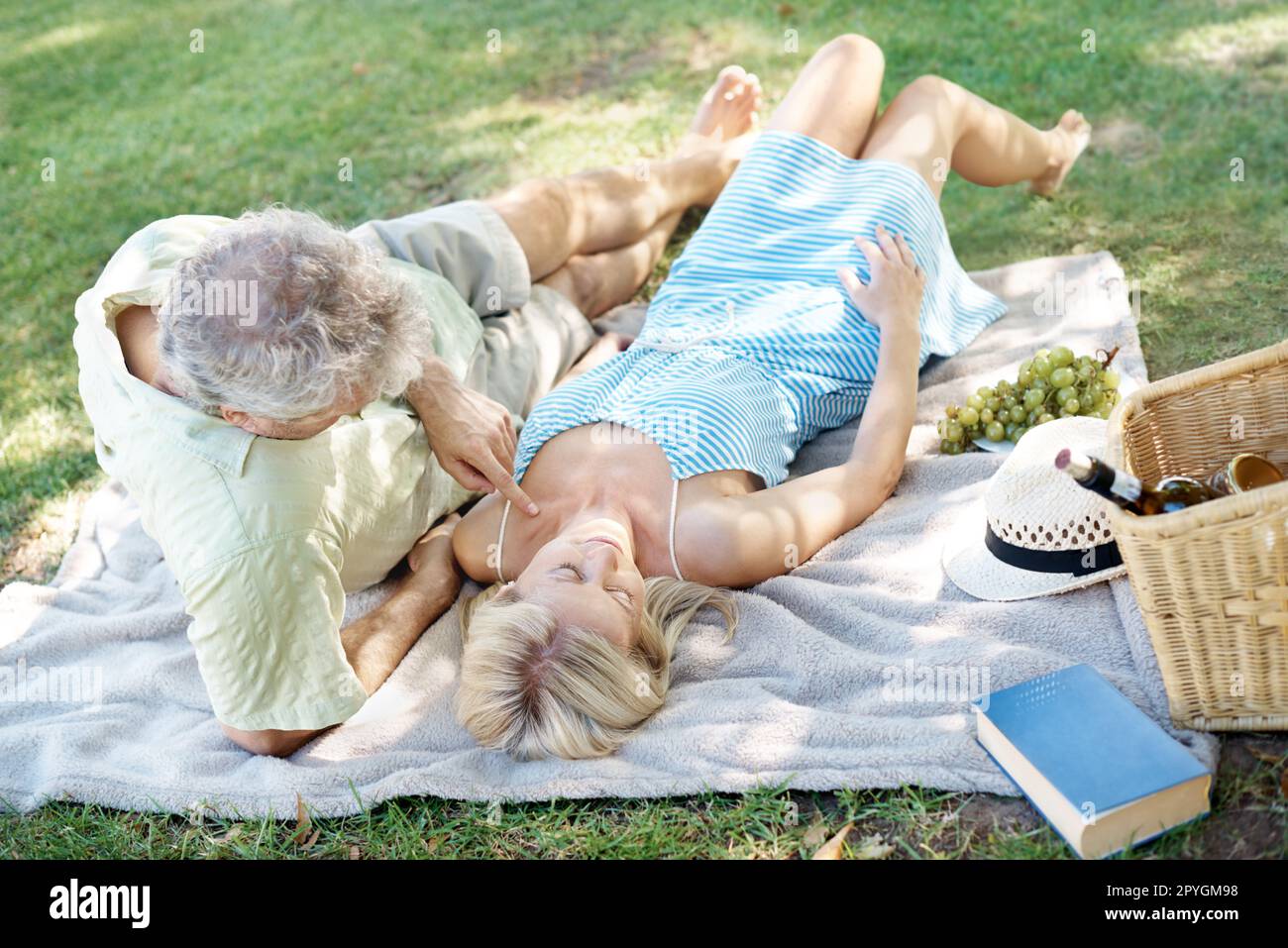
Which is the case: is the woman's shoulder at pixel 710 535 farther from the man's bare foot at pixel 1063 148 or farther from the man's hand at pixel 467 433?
the man's bare foot at pixel 1063 148

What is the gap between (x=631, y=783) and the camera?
115 inches

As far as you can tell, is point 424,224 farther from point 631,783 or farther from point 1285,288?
point 1285,288

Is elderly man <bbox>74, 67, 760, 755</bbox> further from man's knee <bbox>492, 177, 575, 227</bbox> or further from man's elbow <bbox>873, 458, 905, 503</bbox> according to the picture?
man's elbow <bbox>873, 458, 905, 503</bbox>

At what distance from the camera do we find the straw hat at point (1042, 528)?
2.94 m

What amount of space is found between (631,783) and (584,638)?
0.39m

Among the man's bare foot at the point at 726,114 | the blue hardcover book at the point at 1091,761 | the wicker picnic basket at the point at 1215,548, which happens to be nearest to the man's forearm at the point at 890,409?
the wicker picnic basket at the point at 1215,548

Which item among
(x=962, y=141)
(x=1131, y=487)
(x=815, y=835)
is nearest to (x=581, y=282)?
(x=962, y=141)

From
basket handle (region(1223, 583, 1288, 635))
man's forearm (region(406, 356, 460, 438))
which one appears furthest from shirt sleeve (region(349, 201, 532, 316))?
basket handle (region(1223, 583, 1288, 635))

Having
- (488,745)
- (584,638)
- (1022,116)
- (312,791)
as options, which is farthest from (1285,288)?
(312,791)

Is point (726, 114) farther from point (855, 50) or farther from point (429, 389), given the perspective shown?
point (429, 389)

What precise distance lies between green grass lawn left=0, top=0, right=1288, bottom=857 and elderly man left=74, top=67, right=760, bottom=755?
497mm

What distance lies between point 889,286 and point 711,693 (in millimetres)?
1563

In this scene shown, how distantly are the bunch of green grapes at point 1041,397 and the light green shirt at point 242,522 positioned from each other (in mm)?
1979
